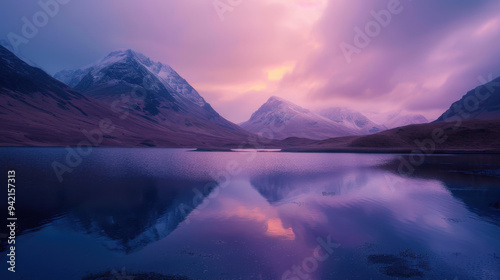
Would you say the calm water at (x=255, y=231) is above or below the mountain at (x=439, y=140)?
below

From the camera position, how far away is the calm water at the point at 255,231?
641 inches

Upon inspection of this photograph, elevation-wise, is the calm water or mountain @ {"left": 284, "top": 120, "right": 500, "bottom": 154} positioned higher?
mountain @ {"left": 284, "top": 120, "right": 500, "bottom": 154}

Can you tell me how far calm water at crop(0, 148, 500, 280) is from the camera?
16.3 metres

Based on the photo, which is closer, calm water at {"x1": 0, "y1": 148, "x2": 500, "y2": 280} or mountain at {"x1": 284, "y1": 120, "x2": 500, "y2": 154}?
calm water at {"x1": 0, "y1": 148, "x2": 500, "y2": 280}

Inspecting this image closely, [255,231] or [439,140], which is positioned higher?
[439,140]

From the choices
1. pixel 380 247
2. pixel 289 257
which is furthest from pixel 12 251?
pixel 380 247

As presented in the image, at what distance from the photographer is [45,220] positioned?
25.2m

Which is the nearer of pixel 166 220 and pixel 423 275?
pixel 423 275

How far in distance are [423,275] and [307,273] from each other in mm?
6879

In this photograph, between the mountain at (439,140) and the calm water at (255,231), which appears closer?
the calm water at (255,231)

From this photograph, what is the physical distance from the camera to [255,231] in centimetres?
2323

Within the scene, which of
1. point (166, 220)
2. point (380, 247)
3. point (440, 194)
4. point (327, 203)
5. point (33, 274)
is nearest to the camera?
point (33, 274)

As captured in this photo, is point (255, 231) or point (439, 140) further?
point (439, 140)

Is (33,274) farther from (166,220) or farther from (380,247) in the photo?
(380,247)
